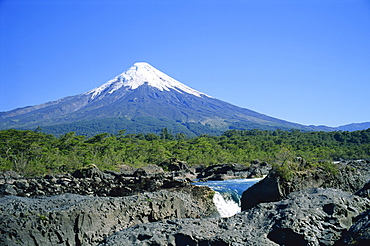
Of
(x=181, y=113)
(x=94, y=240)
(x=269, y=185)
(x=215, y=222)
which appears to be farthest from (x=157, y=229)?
(x=181, y=113)

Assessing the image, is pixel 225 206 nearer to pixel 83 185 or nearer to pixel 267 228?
pixel 83 185

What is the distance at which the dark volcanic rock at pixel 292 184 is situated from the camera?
17062 mm

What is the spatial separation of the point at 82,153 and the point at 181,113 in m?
149

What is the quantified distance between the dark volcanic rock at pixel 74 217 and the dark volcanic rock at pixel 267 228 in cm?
348

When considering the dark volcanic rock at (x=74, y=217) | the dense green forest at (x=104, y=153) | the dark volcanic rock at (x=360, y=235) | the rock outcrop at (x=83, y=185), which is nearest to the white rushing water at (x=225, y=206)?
the rock outcrop at (x=83, y=185)

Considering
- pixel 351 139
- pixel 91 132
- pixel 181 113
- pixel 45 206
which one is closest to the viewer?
pixel 45 206

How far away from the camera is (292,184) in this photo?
17750mm

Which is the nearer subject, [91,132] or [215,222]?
[215,222]

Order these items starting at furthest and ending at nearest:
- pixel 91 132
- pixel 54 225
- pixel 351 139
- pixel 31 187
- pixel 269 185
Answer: pixel 91 132 → pixel 351 139 → pixel 31 187 → pixel 269 185 → pixel 54 225

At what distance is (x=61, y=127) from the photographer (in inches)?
6230

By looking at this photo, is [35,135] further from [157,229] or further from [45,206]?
[157,229]

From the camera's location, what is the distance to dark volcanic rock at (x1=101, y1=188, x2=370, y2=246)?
337 inches

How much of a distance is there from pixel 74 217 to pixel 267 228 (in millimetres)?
7010

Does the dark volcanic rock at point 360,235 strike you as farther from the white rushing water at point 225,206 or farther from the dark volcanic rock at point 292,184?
the white rushing water at point 225,206
